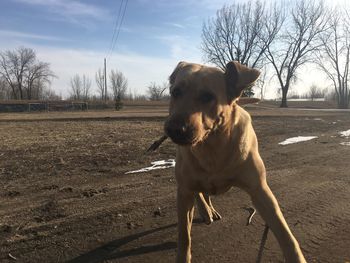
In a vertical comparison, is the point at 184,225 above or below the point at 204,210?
above

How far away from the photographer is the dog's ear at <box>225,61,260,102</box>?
11.5ft

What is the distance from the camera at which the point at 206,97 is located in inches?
128

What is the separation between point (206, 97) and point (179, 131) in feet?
1.64

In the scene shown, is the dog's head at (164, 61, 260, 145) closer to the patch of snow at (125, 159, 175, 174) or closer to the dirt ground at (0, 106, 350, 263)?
the dirt ground at (0, 106, 350, 263)

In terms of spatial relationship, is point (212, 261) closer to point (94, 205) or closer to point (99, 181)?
point (94, 205)

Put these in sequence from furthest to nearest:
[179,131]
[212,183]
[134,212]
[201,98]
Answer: [134,212] < [212,183] < [201,98] < [179,131]

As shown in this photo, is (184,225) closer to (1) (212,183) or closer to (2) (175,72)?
(1) (212,183)

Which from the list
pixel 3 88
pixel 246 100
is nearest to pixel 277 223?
pixel 246 100

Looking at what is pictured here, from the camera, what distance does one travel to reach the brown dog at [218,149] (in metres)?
3.26

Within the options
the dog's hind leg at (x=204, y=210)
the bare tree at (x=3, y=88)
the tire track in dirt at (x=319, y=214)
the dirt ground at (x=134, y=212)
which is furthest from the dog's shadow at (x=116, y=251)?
the bare tree at (x=3, y=88)

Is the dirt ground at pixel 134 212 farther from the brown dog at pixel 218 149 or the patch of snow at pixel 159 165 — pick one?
the brown dog at pixel 218 149

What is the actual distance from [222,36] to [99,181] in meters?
58.4

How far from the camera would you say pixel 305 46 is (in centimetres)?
6456

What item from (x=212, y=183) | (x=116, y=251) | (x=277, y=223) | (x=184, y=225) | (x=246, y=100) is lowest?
(x=116, y=251)
